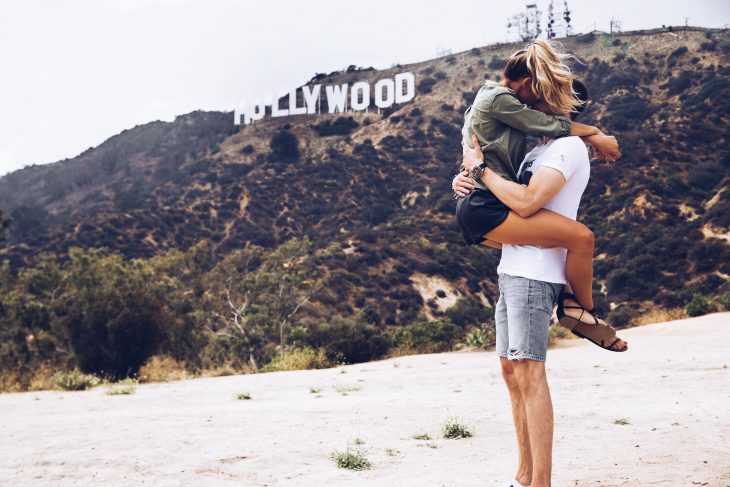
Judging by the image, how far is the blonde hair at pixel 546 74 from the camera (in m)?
3.57

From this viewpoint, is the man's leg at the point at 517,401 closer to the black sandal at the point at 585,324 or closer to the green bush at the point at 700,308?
the black sandal at the point at 585,324

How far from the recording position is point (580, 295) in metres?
3.59

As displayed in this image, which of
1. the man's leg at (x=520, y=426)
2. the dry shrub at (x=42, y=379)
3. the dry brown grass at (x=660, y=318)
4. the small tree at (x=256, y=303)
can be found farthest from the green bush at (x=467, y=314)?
the man's leg at (x=520, y=426)

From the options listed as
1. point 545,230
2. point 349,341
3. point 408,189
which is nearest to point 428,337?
point 349,341

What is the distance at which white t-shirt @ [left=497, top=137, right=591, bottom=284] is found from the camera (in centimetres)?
350

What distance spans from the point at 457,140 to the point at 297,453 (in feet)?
167

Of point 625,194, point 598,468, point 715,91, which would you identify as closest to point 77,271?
point 598,468

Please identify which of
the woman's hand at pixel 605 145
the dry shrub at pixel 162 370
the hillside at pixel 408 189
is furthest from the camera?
the hillside at pixel 408 189

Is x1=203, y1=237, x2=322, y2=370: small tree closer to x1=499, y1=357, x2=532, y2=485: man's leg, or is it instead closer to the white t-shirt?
x1=499, y1=357, x2=532, y2=485: man's leg

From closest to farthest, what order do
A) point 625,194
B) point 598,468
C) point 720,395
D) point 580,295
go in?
1. point 580,295
2. point 598,468
3. point 720,395
4. point 625,194

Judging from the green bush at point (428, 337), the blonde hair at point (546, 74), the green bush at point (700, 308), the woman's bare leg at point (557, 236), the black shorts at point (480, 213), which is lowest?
the green bush at point (428, 337)

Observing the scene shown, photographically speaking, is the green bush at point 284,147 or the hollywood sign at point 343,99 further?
the hollywood sign at point 343,99

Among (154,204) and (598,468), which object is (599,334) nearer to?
(598,468)

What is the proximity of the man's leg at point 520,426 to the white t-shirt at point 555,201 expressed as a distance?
567mm
